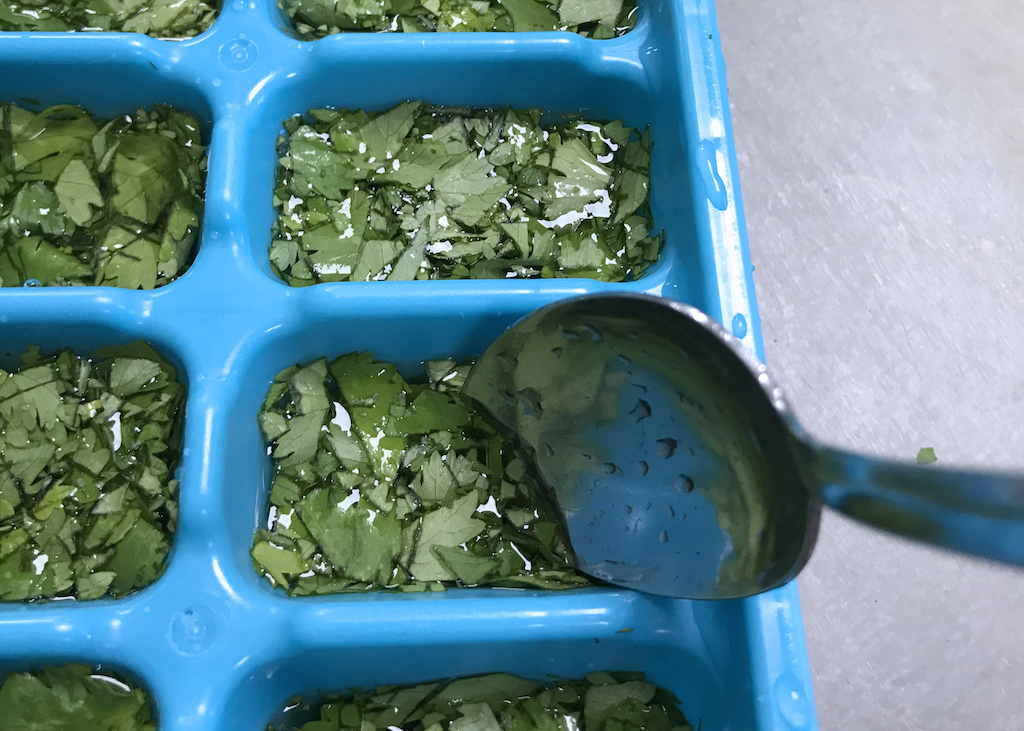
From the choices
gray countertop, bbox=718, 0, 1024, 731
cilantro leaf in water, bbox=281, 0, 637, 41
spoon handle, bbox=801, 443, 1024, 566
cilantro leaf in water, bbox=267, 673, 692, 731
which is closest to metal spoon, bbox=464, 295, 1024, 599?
spoon handle, bbox=801, 443, 1024, 566

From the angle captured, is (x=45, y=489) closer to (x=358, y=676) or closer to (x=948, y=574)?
Answer: (x=358, y=676)

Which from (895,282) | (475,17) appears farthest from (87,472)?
(895,282)

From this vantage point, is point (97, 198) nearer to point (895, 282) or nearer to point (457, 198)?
point (457, 198)

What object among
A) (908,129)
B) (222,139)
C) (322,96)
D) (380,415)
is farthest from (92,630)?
(908,129)

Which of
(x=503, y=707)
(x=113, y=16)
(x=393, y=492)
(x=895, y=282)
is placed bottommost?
(x=503, y=707)

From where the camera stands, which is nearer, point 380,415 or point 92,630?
point 92,630
